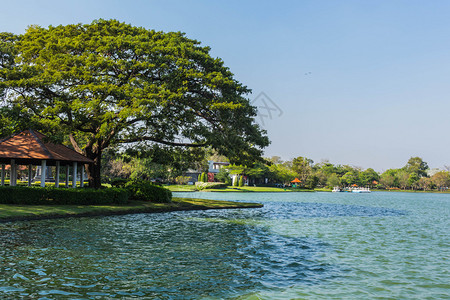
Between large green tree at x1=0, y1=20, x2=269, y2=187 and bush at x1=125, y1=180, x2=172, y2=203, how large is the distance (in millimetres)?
3824

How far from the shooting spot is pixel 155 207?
29.8 metres

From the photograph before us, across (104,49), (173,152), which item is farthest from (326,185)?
(104,49)

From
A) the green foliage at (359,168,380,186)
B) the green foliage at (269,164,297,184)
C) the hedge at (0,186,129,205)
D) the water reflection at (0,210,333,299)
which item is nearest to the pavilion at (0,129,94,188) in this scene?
the hedge at (0,186,129,205)

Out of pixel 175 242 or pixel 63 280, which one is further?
pixel 175 242

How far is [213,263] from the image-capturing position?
12.2 m

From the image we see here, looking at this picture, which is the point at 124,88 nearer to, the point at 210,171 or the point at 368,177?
the point at 210,171

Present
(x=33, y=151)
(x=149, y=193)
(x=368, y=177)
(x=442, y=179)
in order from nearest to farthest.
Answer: (x=33, y=151)
(x=149, y=193)
(x=442, y=179)
(x=368, y=177)

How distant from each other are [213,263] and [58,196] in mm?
18266

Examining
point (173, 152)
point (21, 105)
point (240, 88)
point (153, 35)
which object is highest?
point (153, 35)

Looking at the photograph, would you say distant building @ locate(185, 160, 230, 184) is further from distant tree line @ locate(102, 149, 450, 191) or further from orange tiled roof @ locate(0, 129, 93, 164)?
orange tiled roof @ locate(0, 129, 93, 164)

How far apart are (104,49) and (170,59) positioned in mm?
5367

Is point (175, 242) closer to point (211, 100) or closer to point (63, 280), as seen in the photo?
point (63, 280)

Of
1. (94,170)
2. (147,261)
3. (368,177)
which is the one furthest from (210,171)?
(147,261)

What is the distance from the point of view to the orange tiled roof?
28.2 meters
